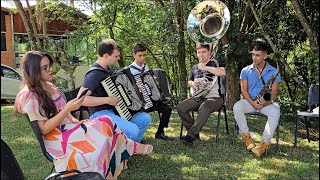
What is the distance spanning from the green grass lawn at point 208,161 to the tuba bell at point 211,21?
1444 millimetres

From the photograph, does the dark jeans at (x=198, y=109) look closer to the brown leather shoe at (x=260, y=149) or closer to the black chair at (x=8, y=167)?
the brown leather shoe at (x=260, y=149)

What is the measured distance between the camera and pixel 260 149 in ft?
12.5

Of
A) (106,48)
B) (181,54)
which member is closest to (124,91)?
(106,48)

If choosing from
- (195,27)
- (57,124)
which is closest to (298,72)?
(195,27)

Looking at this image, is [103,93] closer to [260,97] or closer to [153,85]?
[153,85]

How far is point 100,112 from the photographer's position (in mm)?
3527

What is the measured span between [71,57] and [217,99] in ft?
27.4

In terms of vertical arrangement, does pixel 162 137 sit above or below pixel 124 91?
below

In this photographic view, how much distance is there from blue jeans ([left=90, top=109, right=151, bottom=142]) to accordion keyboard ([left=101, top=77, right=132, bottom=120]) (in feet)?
0.25

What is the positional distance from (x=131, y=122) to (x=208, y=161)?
96cm

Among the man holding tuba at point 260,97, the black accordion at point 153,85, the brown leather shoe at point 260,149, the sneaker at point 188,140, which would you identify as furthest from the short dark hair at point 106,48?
the brown leather shoe at point 260,149

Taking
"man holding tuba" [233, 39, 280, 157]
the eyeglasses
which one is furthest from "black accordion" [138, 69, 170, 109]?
the eyeglasses

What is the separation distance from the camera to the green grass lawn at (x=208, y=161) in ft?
10.9

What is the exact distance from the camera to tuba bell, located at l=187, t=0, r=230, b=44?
16.3 feet
